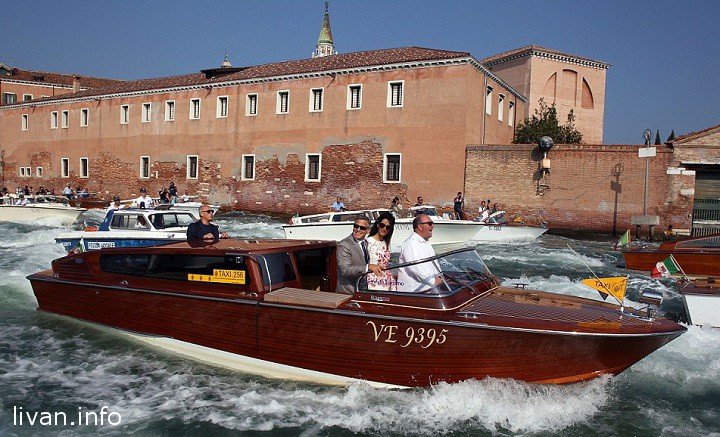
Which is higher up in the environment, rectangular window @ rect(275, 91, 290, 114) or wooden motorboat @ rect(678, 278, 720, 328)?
rectangular window @ rect(275, 91, 290, 114)

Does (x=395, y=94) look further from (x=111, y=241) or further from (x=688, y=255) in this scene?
(x=688, y=255)

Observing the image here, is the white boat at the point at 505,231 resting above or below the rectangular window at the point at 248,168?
below

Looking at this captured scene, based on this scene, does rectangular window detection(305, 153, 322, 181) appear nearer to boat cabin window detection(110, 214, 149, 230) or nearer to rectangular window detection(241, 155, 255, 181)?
rectangular window detection(241, 155, 255, 181)

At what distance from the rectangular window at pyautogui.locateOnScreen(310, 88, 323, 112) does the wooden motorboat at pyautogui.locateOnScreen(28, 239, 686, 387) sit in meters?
19.4

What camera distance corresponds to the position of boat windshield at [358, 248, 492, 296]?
514cm

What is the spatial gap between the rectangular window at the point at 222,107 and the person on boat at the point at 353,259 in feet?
79.8

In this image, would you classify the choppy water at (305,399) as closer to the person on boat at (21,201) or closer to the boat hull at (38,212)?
the boat hull at (38,212)

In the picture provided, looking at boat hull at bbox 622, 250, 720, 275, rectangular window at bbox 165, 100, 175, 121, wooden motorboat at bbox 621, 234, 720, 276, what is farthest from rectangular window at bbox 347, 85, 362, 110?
boat hull at bbox 622, 250, 720, 275

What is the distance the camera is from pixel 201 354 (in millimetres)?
6113

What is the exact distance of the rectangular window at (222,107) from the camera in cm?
2856

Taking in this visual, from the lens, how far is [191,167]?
98.2 ft

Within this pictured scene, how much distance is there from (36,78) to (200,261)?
167ft

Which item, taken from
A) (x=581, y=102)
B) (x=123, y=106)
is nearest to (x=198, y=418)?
(x=123, y=106)

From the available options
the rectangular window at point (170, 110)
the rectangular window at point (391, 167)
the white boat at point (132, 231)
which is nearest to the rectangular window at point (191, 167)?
the rectangular window at point (170, 110)
